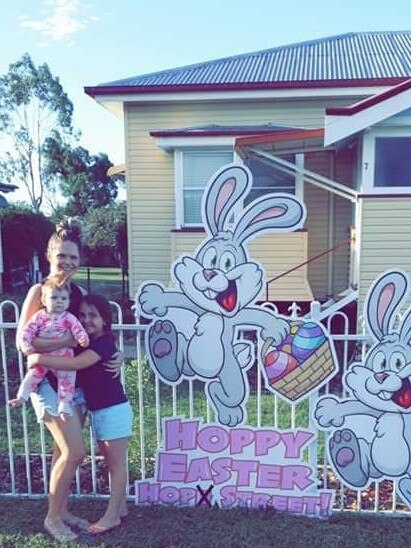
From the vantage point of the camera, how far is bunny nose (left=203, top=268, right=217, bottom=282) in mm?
3209

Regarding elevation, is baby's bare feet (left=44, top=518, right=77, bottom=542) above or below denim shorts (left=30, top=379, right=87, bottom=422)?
below

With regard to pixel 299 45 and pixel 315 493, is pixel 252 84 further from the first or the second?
pixel 315 493

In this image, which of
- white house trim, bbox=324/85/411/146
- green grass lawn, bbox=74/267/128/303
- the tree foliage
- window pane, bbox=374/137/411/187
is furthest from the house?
the tree foliage

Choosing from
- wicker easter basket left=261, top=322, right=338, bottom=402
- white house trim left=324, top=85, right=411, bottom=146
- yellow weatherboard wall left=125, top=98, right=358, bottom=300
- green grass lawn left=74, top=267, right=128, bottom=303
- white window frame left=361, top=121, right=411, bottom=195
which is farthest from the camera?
green grass lawn left=74, top=267, right=128, bottom=303

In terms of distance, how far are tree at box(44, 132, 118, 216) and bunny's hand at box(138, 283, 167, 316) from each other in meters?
27.5

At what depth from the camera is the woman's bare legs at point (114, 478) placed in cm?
303

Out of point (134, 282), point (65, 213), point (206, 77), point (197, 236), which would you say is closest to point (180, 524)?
point (197, 236)

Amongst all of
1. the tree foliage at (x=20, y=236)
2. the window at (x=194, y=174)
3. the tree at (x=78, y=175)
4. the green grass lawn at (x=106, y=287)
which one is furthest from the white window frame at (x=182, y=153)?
the tree at (x=78, y=175)

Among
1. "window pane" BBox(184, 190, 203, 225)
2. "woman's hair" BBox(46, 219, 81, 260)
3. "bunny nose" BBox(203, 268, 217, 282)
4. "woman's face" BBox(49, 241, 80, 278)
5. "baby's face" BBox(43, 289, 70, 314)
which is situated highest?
"window pane" BBox(184, 190, 203, 225)

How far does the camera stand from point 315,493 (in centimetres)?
329

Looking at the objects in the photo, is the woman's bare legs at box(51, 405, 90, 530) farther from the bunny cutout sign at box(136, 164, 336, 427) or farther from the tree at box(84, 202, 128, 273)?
the tree at box(84, 202, 128, 273)

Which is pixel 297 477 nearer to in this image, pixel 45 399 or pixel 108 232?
pixel 45 399

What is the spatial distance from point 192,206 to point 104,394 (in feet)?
23.1

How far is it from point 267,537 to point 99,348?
148cm
